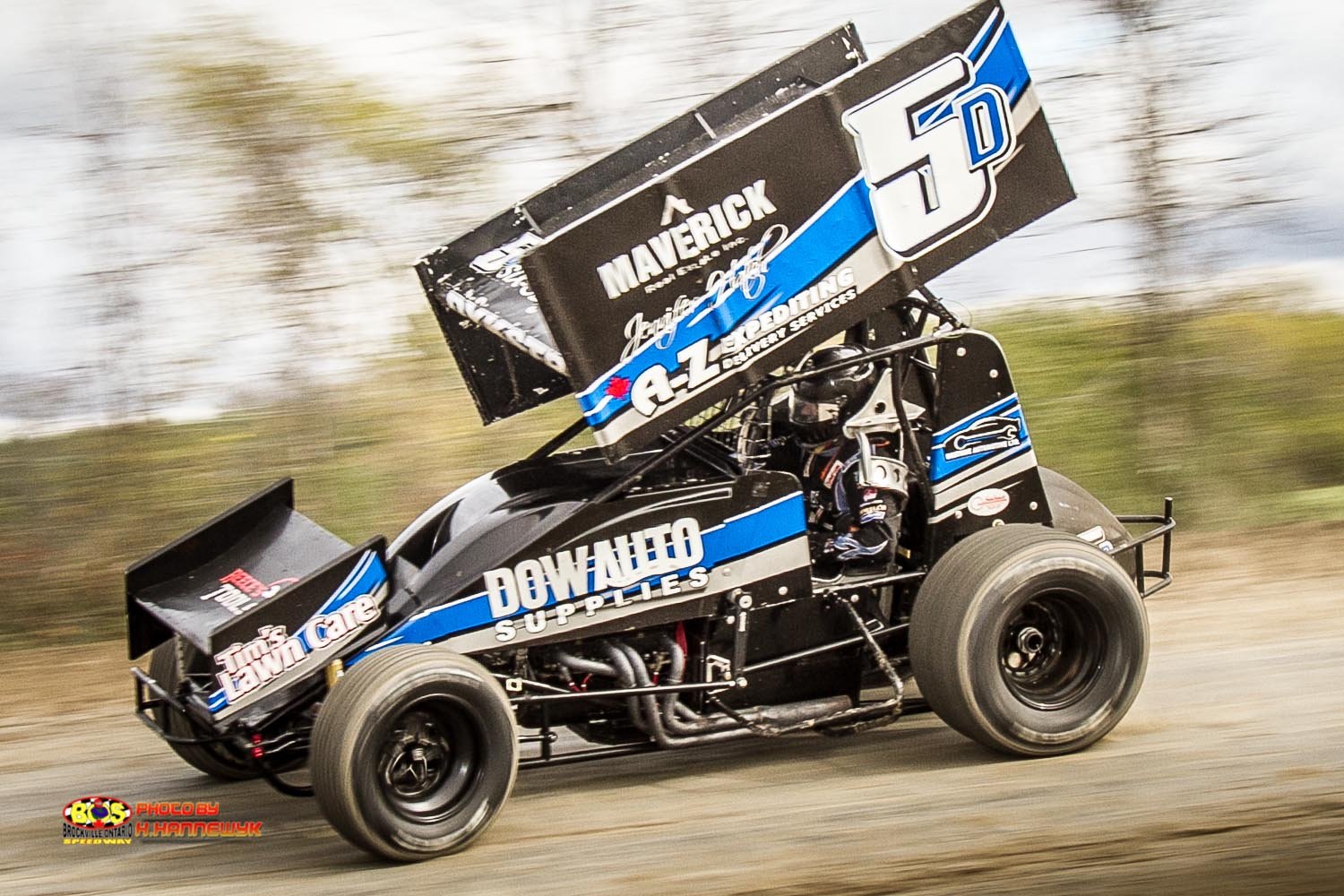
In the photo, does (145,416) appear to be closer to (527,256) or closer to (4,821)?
(4,821)

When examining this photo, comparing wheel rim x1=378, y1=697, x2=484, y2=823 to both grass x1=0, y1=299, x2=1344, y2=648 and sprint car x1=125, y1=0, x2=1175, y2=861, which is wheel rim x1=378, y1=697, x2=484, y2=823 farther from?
grass x1=0, y1=299, x2=1344, y2=648

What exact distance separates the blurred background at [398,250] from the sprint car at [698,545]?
4481 millimetres

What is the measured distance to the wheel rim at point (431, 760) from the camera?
5.45 m

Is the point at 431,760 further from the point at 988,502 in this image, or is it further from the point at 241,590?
the point at 988,502

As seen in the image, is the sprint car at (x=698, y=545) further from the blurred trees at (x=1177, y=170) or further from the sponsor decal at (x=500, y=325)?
the blurred trees at (x=1177, y=170)

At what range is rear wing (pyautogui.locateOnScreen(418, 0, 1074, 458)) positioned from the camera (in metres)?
5.68

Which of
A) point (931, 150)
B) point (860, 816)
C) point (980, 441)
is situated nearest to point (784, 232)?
point (931, 150)

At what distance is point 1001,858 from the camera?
5152 millimetres

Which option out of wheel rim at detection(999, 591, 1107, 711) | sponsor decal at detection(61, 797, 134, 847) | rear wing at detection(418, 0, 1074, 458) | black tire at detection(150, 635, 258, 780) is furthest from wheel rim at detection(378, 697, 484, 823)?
wheel rim at detection(999, 591, 1107, 711)

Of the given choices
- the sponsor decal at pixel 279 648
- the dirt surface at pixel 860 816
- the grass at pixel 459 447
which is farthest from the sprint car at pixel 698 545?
the grass at pixel 459 447

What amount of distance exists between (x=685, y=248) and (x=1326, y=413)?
8.13m

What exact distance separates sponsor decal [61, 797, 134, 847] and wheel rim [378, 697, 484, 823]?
1.33m

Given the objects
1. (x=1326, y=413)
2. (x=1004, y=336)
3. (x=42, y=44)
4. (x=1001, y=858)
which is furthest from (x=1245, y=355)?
(x=42, y=44)

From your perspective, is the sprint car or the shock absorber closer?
the sprint car
